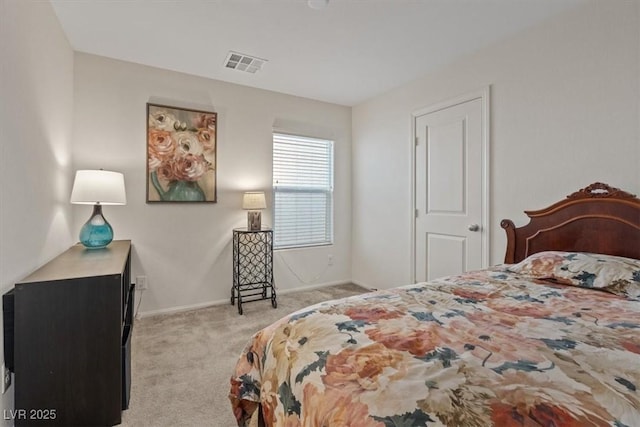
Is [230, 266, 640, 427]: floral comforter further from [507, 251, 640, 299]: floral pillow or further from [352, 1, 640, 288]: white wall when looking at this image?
[352, 1, 640, 288]: white wall

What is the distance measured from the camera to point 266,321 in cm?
301

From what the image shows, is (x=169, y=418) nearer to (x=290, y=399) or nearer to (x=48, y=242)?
(x=290, y=399)

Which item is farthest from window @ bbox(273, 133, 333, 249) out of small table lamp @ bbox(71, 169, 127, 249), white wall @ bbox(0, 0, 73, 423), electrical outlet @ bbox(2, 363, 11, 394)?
electrical outlet @ bbox(2, 363, 11, 394)

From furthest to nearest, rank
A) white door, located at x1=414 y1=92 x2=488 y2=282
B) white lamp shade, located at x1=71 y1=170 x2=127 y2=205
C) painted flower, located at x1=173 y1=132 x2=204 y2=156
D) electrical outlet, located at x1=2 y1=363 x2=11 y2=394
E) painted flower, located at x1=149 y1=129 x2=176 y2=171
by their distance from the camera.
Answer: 1. painted flower, located at x1=173 y1=132 x2=204 y2=156
2. painted flower, located at x1=149 y1=129 x2=176 y2=171
3. white door, located at x1=414 y1=92 x2=488 y2=282
4. white lamp shade, located at x1=71 y1=170 x2=127 y2=205
5. electrical outlet, located at x1=2 y1=363 x2=11 y2=394

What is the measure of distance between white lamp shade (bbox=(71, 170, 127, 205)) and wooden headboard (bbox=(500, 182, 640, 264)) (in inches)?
123

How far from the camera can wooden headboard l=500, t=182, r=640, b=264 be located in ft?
6.21

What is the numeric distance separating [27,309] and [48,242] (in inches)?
31.6

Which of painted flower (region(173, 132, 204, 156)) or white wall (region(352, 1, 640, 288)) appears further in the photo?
painted flower (region(173, 132, 204, 156))

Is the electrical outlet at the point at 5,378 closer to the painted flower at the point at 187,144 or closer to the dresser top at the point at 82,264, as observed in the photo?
the dresser top at the point at 82,264

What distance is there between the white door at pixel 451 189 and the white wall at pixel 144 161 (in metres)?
1.43

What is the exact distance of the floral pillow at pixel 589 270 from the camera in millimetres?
1626

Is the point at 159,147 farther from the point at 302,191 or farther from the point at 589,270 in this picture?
the point at 589,270

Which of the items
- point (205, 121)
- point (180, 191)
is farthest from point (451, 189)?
point (180, 191)

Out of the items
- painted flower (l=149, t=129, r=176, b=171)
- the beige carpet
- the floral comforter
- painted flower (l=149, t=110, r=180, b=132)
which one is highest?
painted flower (l=149, t=110, r=180, b=132)
